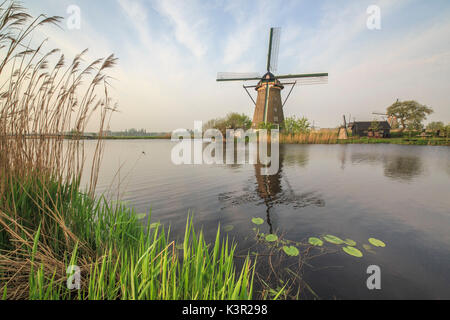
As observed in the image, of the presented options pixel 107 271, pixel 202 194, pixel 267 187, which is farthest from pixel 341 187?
pixel 107 271

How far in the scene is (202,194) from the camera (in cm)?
612

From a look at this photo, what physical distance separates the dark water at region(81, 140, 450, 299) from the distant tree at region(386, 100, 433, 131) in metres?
56.6

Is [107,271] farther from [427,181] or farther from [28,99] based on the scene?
[427,181]

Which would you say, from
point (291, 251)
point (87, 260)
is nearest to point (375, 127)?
point (291, 251)

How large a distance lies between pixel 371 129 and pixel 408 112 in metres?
17.0

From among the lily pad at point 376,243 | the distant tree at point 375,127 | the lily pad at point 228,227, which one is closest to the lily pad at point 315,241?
the lily pad at point 376,243

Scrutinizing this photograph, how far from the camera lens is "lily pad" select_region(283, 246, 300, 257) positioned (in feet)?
9.42

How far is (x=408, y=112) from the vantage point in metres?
47.1

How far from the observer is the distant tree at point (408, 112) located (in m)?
45.4

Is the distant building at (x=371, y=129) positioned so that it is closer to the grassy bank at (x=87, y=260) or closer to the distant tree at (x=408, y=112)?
the distant tree at (x=408, y=112)

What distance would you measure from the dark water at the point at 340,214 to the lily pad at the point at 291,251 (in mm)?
275

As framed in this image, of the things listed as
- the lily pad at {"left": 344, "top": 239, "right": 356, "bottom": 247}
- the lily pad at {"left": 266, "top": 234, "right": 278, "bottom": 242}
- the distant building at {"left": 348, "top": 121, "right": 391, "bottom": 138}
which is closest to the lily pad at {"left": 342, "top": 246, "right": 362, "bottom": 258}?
the lily pad at {"left": 344, "top": 239, "right": 356, "bottom": 247}

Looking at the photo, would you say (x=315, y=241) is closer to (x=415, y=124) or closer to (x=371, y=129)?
(x=371, y=129)

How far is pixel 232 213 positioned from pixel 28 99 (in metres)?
4.37
